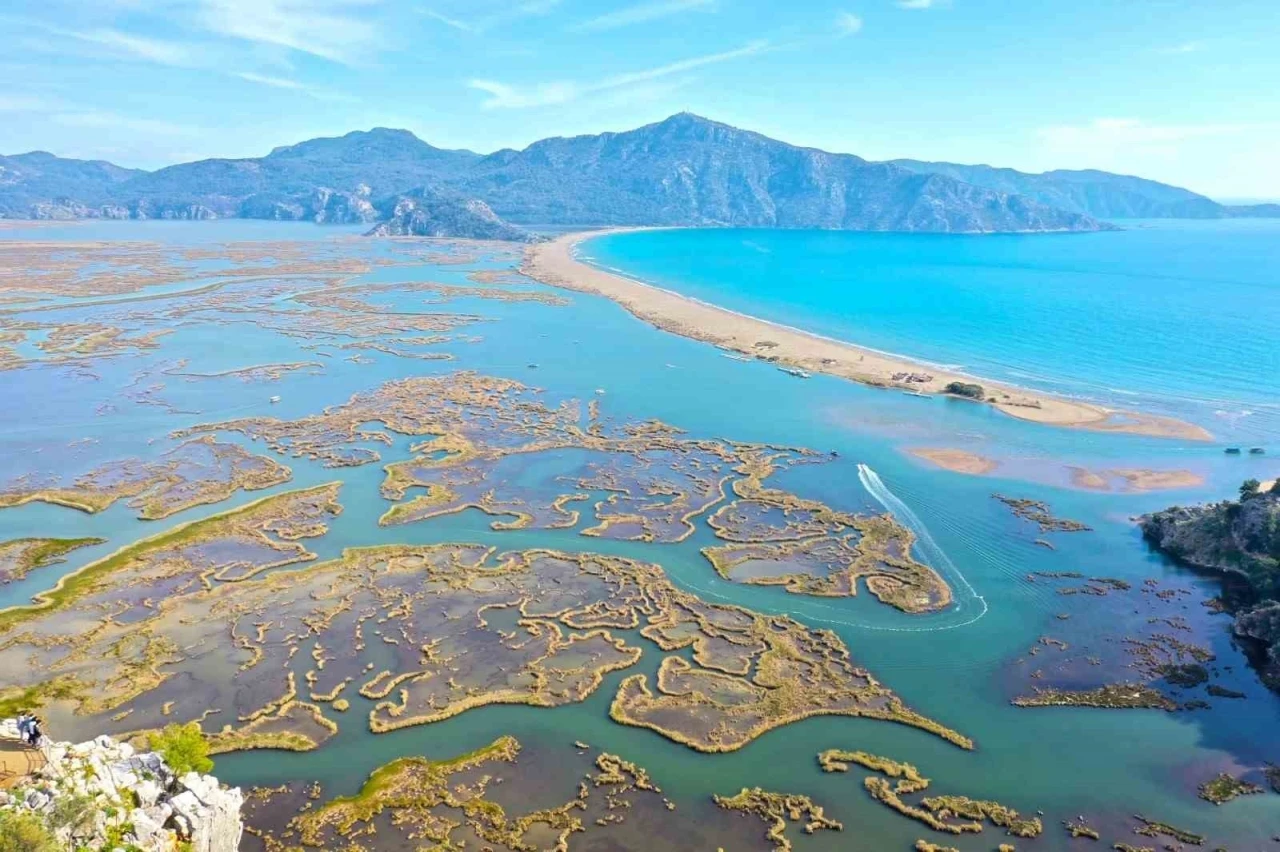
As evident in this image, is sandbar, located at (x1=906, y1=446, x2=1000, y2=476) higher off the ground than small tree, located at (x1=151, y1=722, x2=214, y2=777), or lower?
higher

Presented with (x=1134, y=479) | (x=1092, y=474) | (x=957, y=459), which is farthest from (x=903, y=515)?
(x=1134, y=479)

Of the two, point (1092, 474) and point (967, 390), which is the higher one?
point (967, 390)

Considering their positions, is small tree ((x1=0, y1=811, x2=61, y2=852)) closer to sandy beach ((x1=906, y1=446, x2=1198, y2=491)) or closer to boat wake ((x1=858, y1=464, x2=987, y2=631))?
boat wake ((x1=858, y1=464, x2=987, y2=631))

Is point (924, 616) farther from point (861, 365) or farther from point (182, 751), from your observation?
point (861, 365)

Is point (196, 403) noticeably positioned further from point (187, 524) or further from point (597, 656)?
point (597, 656)

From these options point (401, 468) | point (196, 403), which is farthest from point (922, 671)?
point (196, 403)

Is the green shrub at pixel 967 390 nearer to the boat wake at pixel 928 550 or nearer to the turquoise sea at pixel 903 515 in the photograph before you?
the turquoise sea at pixel 903 515

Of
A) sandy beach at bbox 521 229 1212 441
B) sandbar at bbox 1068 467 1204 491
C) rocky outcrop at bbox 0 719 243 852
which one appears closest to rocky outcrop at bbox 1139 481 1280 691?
sandbar at bbox 1068 467 1204 491
